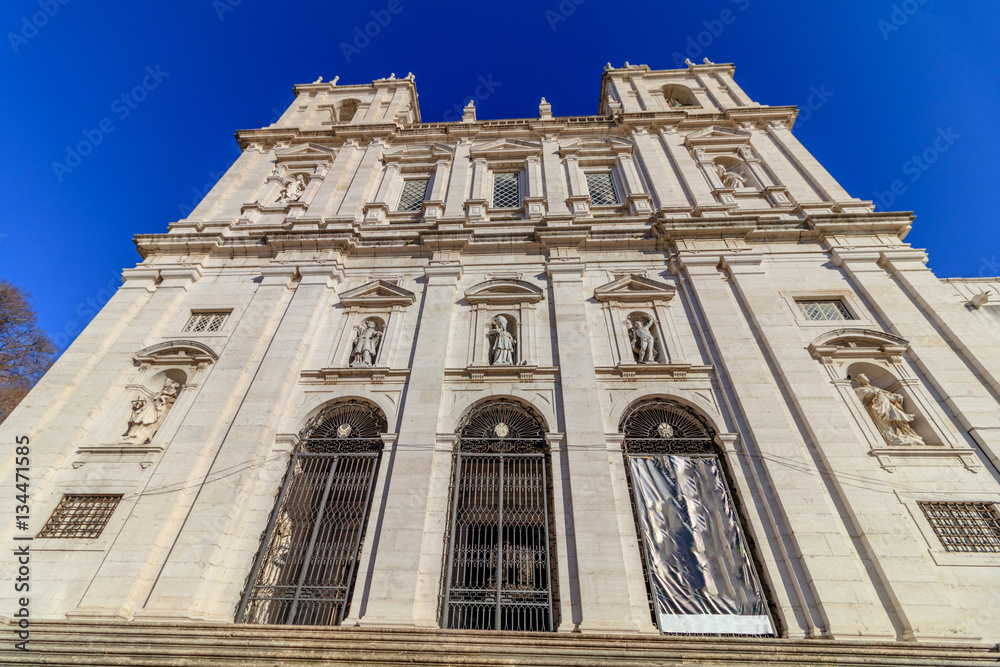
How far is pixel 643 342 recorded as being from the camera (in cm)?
1289

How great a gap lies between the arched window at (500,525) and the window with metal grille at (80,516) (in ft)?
23.8

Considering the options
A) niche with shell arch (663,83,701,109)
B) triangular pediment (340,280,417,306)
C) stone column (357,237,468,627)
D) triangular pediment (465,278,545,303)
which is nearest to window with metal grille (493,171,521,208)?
triangular pediment (465,278,545,303)

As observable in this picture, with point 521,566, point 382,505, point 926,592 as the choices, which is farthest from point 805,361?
point 382,505

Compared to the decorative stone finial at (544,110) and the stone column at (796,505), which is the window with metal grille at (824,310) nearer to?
the stone column at (796,505)

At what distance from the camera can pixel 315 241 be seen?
16.0 m

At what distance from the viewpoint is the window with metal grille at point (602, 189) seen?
731 inches

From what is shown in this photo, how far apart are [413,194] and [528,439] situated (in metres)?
12.3

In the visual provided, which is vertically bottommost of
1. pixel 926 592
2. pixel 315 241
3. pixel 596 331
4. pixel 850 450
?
pixel 926 592

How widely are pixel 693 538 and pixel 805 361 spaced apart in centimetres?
535

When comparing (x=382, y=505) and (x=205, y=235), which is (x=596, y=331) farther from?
(x=205, y=235)

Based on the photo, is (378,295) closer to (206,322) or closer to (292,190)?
(206,322)

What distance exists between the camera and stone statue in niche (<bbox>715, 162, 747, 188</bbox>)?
18.3 metres

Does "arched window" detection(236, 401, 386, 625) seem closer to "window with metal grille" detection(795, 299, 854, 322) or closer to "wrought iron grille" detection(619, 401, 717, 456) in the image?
"wrought iron grille" detection(619, 401, 717, 456)

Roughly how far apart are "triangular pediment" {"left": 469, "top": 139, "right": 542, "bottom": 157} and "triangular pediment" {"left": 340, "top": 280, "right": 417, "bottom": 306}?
848cm
